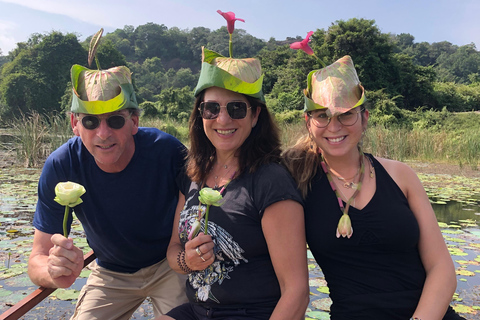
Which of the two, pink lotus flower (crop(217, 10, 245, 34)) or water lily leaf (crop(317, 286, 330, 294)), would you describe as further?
water lily leaf (crop(317, 286, 330, 294))

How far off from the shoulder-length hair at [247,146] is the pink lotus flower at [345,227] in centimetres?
40

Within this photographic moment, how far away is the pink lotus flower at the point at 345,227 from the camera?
1734mm

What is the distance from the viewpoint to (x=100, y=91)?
2.07 m

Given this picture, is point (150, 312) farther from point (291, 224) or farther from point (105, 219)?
point (291, 224)

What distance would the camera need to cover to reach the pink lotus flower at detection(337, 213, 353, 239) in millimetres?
1734

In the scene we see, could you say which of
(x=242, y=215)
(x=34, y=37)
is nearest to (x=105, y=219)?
(x=242, y=215)

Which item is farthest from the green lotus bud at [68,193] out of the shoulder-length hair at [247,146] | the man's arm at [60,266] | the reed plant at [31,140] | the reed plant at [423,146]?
the reed plant at [423,146]

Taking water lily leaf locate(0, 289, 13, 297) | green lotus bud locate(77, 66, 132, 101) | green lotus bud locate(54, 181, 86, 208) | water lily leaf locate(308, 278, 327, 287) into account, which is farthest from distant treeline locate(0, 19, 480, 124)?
green lotus bud locate(54, 181, 86, 208)

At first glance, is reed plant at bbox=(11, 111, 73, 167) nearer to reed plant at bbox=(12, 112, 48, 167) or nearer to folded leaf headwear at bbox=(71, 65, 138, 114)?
reed plant at bbox=(12, 112, 48, 167)

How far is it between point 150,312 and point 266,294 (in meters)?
1.62

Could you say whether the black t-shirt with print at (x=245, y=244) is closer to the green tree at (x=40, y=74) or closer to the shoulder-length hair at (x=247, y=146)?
the shoulder-length hair at (x=247, y=146)

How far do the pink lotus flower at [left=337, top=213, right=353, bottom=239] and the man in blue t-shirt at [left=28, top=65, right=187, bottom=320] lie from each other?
0.99 metres

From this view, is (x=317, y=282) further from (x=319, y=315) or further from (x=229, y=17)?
(x=229, y=17)

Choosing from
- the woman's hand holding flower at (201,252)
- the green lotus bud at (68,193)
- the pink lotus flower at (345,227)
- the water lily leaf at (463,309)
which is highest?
the green lotus bud at (68,193)
